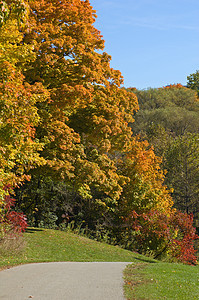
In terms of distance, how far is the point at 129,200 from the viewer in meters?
24.1

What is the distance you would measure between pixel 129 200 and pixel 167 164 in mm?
14530

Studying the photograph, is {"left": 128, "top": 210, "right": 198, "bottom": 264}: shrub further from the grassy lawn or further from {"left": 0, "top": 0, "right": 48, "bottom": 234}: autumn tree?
{"left": 0, "top": 0, "right": 48, "bottom": 234}: autumn tree

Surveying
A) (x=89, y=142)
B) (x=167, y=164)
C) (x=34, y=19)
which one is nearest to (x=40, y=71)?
(x=34, y=19)

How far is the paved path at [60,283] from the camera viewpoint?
800cm

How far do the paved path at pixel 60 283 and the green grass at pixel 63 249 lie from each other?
380 cm

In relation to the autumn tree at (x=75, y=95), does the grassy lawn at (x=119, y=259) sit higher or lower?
lower

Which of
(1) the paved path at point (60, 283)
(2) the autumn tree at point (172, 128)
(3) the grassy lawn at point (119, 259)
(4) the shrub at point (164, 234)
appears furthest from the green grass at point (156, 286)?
(2) the autumn tree at point (172, 128)

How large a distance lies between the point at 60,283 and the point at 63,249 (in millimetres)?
8450

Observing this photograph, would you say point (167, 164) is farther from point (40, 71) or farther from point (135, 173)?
point (40, 71)

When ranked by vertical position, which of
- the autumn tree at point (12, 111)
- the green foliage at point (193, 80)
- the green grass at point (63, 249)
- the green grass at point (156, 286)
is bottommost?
the green grass at point (63, 249)

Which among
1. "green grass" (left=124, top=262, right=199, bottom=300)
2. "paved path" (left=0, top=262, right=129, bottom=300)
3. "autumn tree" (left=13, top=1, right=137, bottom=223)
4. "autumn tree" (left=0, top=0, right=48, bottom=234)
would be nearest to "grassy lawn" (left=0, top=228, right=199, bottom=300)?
"green grass" (left=124, top=262, right=199, bottom=300)

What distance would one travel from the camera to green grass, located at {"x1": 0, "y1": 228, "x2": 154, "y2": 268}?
52.1 feet

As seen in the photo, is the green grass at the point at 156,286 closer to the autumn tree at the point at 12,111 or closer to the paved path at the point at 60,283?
the paved path at the point at 60,283

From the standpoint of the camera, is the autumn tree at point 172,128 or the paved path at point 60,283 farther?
the autumn tree at point 172,128
